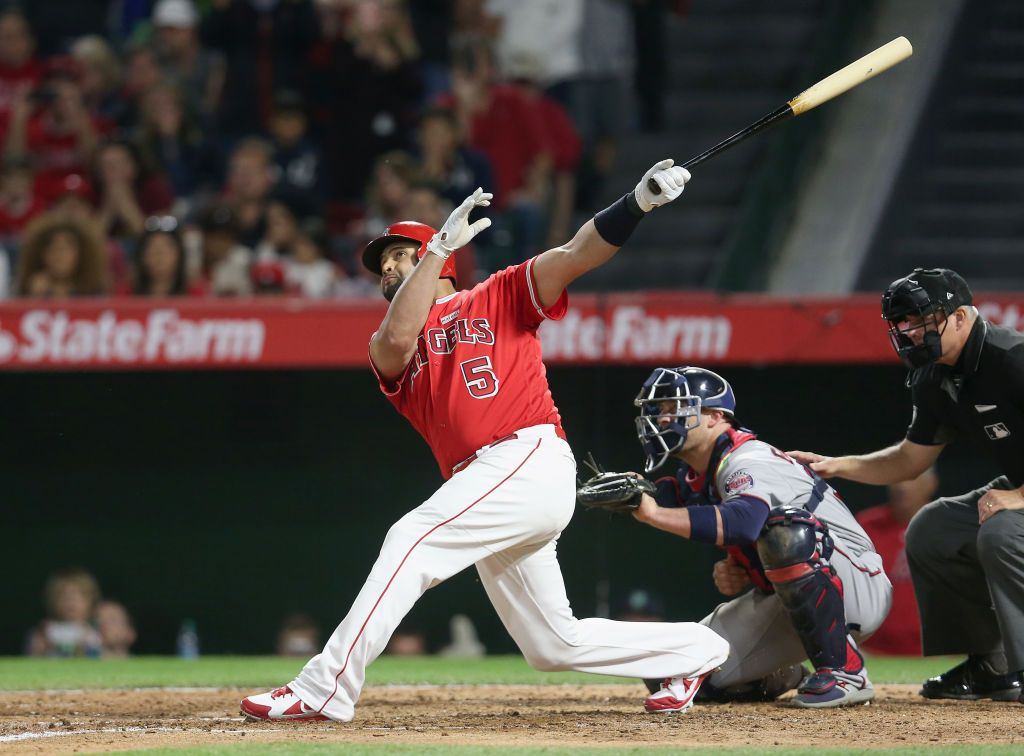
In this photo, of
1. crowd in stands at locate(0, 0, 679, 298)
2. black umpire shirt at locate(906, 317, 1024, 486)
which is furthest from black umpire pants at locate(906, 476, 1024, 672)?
crowd in stands at locate(0, 0, 679, 298)

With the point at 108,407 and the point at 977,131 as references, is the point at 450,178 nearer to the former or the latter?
the point at 108,407

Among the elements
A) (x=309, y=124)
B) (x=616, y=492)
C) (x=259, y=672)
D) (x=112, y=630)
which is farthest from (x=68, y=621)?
(x=616, y=492)

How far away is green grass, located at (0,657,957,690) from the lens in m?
5.93

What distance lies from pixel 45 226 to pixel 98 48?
8.75 ft

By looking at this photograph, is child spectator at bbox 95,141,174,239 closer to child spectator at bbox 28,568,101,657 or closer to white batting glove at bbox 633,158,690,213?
child spectator at bbox 28,568,101,657

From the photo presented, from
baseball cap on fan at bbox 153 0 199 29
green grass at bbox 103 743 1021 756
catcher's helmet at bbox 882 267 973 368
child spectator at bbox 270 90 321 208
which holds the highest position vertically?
baseball cap on fan at bbox 153 0 199 29

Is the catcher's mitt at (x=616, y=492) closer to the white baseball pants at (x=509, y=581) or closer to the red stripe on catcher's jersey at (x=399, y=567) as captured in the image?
the white baseball pants at (x=509, y=581)

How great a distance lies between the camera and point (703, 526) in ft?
14.6

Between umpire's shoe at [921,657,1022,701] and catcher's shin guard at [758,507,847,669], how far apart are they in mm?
519

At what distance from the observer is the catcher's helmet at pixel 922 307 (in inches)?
183

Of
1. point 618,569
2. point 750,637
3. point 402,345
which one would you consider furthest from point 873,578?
point 618,569

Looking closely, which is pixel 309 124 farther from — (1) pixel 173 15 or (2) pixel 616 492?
(2) pixel 616 492

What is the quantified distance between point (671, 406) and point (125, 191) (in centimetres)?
511

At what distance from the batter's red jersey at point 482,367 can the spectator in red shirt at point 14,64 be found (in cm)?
634
